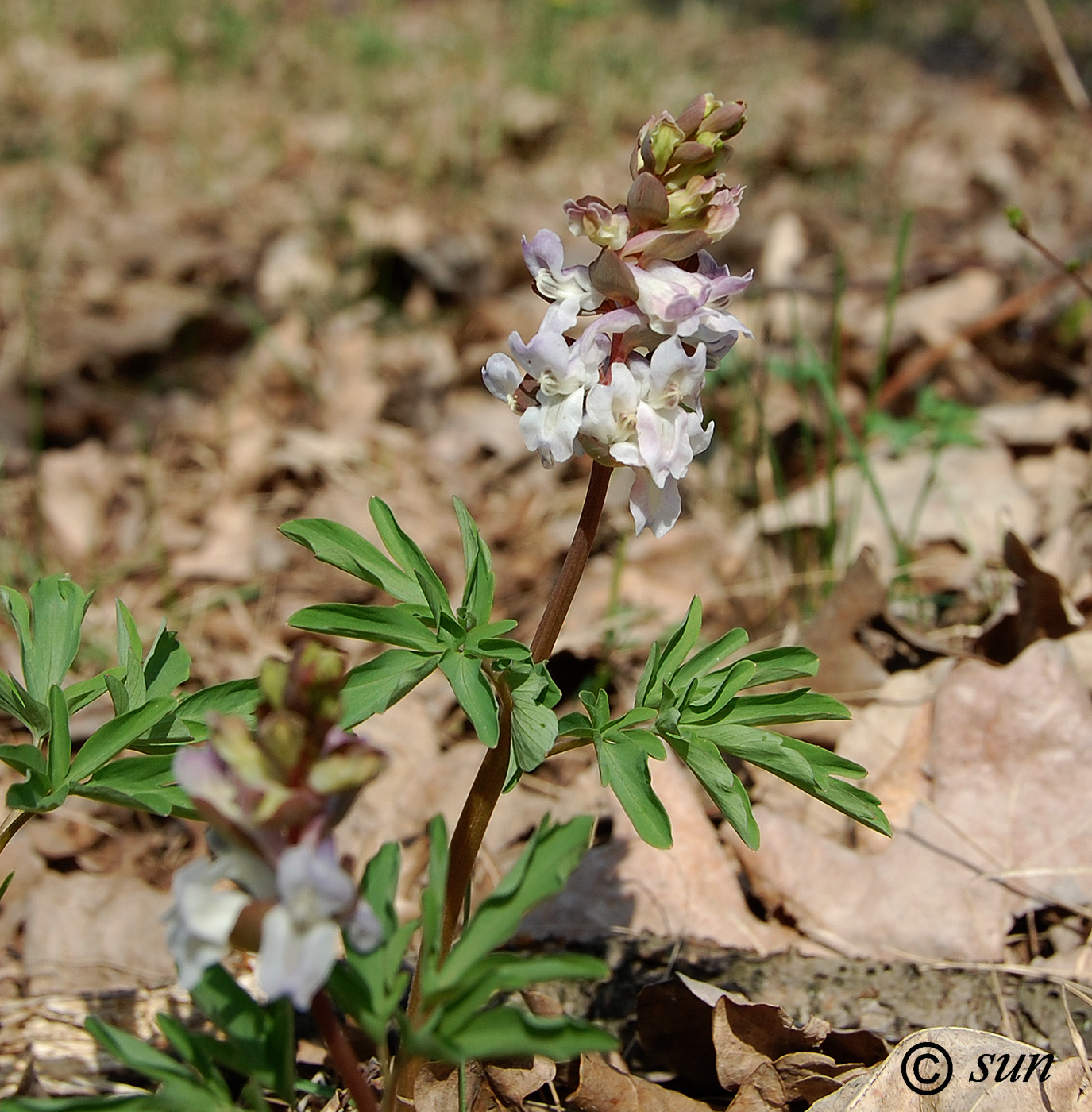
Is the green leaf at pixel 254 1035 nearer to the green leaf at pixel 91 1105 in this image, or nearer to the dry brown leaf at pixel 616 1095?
the green leaf at pixel 91 1105

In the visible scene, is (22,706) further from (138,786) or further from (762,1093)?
(762,1093)

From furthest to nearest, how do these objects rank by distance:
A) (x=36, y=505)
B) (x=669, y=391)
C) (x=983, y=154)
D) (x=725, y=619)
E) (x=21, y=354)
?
(x=983, y=154), (x=21, y=354), (x=36, y=505), (x=725, y=619), (x=669, y=391)

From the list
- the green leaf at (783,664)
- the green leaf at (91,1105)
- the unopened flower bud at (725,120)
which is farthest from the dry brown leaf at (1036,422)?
the green leaf at (91,1105)

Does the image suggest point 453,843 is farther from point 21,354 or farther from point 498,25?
point 498,25

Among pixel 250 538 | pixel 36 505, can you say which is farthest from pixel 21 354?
pixel 250 538

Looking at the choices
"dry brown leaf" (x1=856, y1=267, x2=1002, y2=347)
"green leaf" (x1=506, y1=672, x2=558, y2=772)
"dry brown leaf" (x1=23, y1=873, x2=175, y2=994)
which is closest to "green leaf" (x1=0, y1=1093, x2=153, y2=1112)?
"green leaf" (x1=506, y1=672, x2=558, y2=772)
